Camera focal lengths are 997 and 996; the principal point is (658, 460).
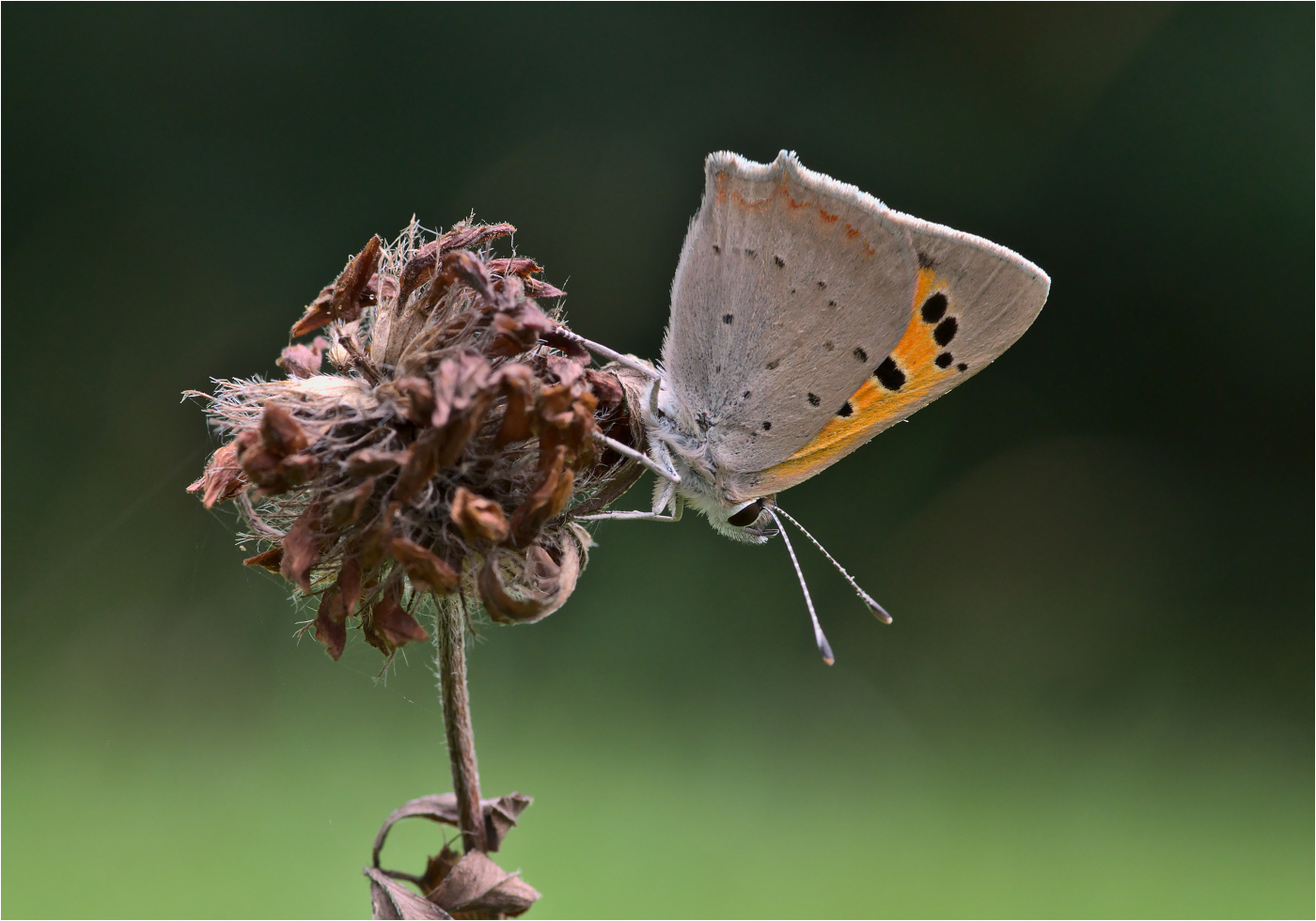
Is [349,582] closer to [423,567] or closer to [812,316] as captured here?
[423,567]

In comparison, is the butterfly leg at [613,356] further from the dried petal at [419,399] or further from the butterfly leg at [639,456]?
the dried petal at [419,399]

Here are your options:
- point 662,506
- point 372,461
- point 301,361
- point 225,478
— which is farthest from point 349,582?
point 662,506

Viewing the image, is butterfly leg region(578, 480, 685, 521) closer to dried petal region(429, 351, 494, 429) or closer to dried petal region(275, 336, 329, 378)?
dried petal region(429, 351, 494, 429)

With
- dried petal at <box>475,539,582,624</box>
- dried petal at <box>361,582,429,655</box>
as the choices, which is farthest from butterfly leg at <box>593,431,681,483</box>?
dried petal at <box>361,582,429,655</box>

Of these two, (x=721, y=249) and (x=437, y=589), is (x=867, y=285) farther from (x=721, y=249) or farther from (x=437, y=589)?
(x=437, y=589)

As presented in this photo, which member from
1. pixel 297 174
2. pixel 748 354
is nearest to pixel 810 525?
pixel 297 174

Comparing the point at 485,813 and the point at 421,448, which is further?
the point at 485,813

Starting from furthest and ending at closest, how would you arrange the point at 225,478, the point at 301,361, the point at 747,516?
the point at 747,516 → the point at 301,361 → the point at 225,478
